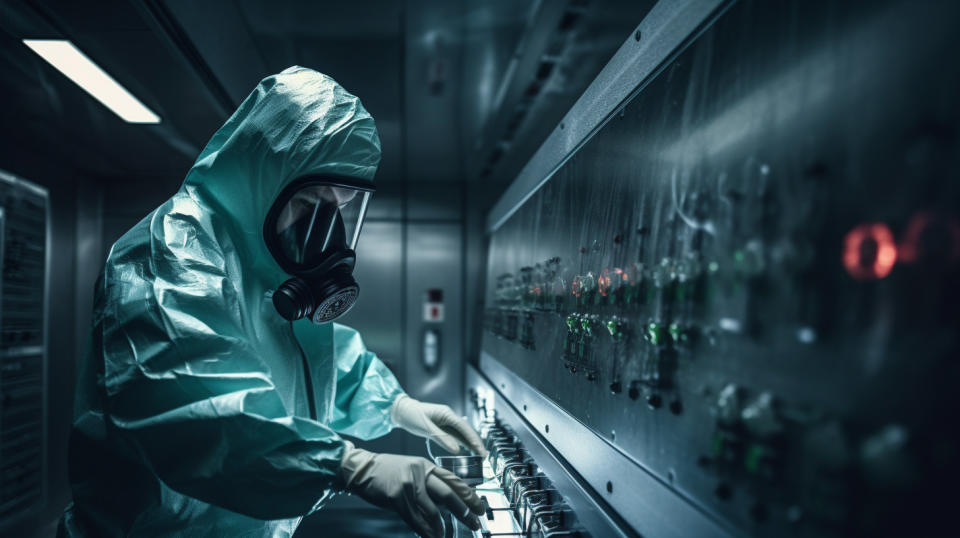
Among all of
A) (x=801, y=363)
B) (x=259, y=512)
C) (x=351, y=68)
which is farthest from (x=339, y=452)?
(x=351, y=68)

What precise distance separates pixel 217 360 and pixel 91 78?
1.56m

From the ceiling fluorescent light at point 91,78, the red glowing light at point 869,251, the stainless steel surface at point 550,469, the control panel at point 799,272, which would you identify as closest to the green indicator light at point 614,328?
the control panel at point 799,272

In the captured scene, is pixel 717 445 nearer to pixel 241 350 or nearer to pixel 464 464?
pixel 241 350

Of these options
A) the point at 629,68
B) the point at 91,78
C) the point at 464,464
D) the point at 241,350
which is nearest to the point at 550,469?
the point at 464,464

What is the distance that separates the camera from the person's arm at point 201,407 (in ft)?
3.19

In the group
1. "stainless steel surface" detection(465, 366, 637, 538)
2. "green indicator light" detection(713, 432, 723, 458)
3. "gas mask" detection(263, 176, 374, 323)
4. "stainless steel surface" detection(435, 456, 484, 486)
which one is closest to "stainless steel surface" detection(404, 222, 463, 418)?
"stainless steel surface" detection(465, 366, 637, 538)

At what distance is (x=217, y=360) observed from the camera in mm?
1026

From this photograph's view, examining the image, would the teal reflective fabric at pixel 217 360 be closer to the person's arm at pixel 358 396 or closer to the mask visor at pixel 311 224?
the mask visor at pixel 311 224

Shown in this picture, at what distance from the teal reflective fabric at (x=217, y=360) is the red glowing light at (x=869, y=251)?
83cm

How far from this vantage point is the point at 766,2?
2.14 ft

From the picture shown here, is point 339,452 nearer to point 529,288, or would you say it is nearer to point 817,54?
point 817,54

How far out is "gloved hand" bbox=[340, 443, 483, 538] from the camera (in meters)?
1.02

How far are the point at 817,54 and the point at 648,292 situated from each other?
412 millimetres

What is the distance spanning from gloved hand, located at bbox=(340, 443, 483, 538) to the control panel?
321 mm
